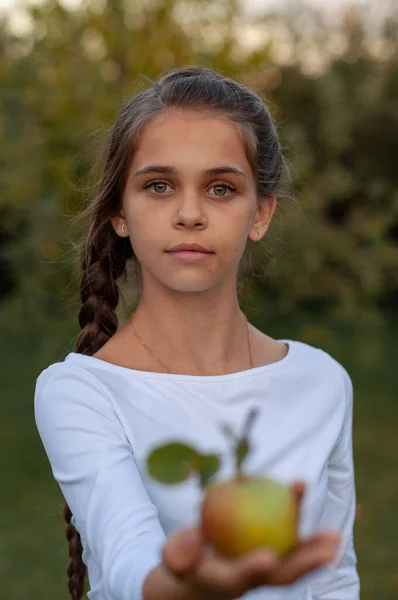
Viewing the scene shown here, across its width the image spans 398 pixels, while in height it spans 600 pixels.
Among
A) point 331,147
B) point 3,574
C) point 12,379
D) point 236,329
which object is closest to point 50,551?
point 3,574

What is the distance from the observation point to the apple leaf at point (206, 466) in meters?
1.06

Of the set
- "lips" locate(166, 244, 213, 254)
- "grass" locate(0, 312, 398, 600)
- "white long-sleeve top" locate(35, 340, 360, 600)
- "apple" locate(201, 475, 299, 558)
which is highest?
"lips" locate(166, 244, 213, 254)

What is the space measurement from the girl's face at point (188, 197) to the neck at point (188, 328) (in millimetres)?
84

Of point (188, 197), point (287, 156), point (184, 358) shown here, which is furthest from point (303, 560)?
point (287, 156)

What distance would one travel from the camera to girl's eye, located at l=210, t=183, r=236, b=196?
6.53 feet

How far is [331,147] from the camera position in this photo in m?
15.4

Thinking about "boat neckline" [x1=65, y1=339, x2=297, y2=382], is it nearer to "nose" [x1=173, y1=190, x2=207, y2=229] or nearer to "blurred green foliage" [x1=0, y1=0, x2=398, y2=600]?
"nose" [x1=173, y1=190, x2=207, y2=229]

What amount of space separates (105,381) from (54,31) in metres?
10.9

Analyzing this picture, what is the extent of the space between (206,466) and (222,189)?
1025mm

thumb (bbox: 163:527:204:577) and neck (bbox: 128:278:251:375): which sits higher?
neck (bbox: 128:278:251:375)

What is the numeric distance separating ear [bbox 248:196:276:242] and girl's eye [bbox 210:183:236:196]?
0.72 feet

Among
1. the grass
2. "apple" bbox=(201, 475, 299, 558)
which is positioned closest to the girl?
the grass

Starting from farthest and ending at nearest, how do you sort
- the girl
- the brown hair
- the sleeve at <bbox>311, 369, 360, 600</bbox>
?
the sleeve at <bbox>311, 369, 360, 600</bbox>, the brown hair, the girl

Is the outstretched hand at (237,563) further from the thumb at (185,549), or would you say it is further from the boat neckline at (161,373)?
the boat neckline at (161,373)
